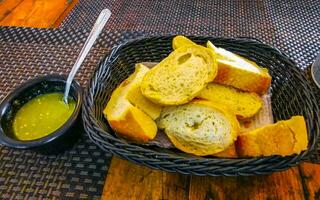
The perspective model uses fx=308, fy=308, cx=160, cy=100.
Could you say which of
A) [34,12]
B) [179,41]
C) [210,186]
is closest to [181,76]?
[179,41]

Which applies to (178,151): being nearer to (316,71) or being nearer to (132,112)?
(132,112)

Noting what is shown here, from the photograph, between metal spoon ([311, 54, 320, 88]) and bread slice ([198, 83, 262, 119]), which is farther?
metal spoon ([311, 54, 320, 88])

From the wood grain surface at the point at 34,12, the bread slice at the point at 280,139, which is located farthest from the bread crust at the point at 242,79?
the wood grain surface at the point at 34,12

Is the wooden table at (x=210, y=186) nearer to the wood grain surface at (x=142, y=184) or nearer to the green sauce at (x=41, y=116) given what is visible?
the wood grain surface at (x=142, y=184)

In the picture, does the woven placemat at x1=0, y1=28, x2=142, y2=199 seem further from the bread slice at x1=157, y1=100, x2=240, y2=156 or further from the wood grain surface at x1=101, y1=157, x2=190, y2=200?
the bread slice at x1=157, y1=100, x2=240, y2=156

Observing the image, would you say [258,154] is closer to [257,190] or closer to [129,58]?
[257,190]

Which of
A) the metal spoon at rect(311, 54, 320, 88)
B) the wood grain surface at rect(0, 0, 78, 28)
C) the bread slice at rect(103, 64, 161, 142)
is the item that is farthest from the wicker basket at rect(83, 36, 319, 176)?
the wood grain surface at rect(0, 0, 78, 28)

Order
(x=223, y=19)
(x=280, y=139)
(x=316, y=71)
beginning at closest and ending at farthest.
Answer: (x=280, y=139) < (x=316, y=71) < (x=223, y=19)
